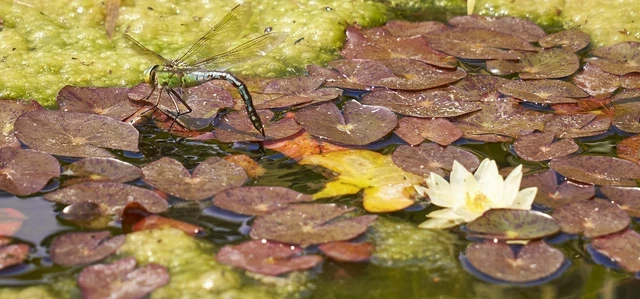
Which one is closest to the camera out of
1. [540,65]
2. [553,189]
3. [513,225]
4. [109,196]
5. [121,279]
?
[121,279]

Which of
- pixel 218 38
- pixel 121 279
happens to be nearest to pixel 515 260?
pixel 121 279

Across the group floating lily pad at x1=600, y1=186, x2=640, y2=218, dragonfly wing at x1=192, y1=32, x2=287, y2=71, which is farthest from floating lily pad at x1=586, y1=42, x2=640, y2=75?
dragonfly wing at x1=192, y1=32, x2=287, y2=71

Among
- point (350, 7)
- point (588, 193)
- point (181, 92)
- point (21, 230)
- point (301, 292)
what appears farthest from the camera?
point (350, 7)

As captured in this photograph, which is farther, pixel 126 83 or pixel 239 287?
pixel 126 83

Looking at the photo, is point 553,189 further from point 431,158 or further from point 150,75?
point 150,75

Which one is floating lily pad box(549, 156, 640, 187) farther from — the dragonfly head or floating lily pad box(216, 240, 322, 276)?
the dragonfly head

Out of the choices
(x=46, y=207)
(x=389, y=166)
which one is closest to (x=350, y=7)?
(x=389, y=166)

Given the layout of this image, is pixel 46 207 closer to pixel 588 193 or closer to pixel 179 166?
pixel 179 166
